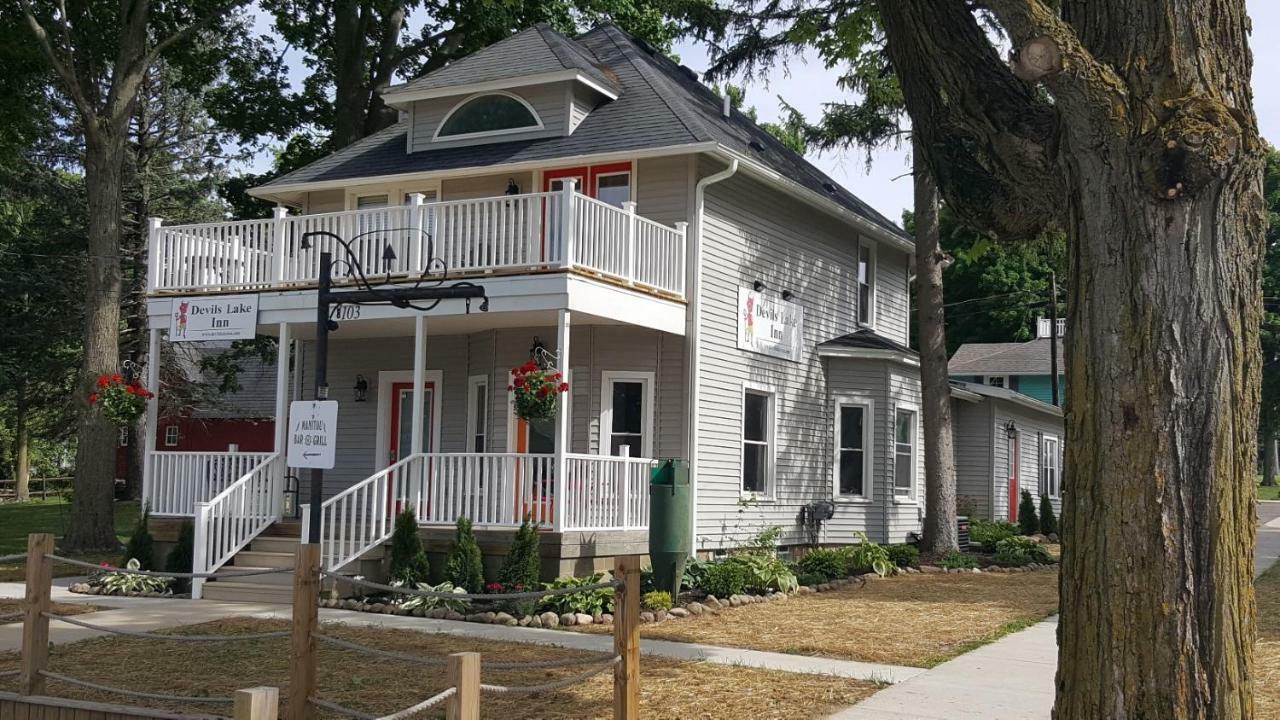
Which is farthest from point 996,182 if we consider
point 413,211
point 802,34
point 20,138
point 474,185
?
point 20,138

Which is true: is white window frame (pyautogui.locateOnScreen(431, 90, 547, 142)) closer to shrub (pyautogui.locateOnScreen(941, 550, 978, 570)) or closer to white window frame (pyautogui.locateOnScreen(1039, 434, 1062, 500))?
shrub (pyautogui.locateOnScreen(941, 550, 978, 570))

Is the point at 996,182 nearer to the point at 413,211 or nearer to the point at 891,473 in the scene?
the point at 413,211

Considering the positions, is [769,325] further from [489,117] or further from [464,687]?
[464,687]

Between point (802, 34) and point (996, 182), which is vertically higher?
point (802, 34)

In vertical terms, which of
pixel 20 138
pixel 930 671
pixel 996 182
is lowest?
pixel 930 671

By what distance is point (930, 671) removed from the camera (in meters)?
9.91

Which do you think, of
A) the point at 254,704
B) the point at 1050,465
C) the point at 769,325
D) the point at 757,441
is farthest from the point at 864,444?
the point at 254,704

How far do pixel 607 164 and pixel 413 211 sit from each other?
331cm

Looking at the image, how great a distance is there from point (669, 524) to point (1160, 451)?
26.5 feet

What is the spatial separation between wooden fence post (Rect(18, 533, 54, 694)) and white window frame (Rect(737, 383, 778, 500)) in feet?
35.9

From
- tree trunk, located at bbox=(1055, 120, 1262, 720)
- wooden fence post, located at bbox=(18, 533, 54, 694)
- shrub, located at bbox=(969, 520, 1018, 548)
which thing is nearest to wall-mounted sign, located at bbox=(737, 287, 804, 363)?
shrub, located at bbox=(969, 520, 1018, 548)

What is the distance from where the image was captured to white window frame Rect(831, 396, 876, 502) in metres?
20.3

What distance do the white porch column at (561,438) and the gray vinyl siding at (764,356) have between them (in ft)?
9.95

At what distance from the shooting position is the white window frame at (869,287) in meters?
22.4
